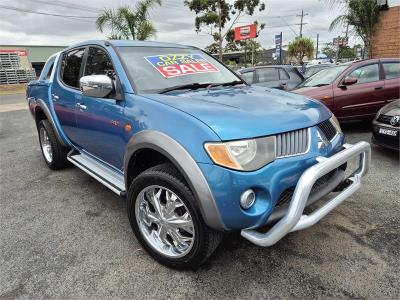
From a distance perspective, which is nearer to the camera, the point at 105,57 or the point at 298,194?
the point at 298,194

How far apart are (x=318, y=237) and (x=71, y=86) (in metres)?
3.04

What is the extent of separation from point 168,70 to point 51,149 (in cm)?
254

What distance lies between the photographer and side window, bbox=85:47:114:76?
10.6 ft

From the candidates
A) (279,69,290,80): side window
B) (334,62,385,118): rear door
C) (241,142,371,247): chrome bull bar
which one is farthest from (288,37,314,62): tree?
(241,142,371,247): chrome bull bar

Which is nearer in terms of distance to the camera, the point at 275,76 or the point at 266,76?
the point at 275,76

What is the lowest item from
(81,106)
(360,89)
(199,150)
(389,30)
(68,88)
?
(360,89)

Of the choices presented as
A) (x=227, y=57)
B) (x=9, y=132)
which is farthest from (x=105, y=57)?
(x=227, y=57)

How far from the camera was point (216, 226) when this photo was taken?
83.0 inches

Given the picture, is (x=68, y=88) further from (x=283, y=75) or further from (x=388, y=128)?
(x=283, y=75)

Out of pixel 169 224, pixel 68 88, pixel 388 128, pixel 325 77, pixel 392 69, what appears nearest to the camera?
pixel 169 224

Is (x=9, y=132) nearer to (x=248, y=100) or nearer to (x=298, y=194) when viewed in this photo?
(x=248, y=100)

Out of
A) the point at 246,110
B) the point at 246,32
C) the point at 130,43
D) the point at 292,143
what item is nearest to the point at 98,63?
the point at 130,43

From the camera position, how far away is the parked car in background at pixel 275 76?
934 centimetres

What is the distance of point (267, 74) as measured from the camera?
9.73 m
